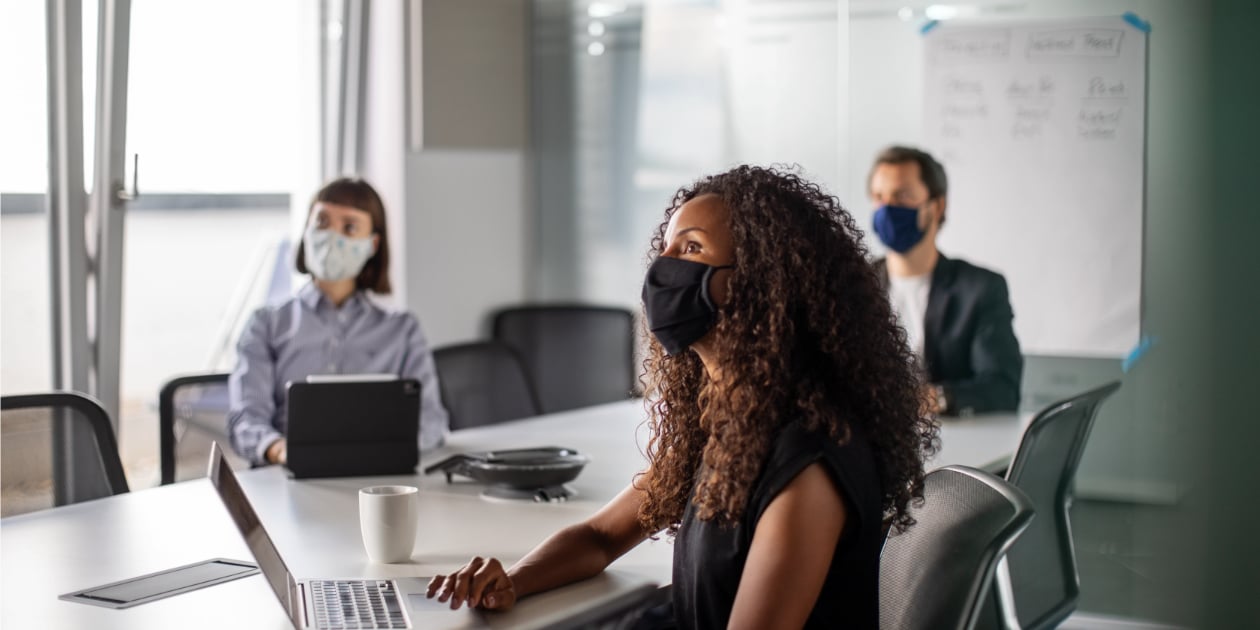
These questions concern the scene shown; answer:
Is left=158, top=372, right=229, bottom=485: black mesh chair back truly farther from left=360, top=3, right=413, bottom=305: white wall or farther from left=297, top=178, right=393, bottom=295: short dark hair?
left=360, top=3, right=413, bottom=305: white wall

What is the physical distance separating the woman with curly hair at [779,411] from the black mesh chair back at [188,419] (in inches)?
58.5

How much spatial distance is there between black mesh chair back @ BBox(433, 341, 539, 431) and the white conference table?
0.91 meters

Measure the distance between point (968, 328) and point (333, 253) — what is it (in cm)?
184

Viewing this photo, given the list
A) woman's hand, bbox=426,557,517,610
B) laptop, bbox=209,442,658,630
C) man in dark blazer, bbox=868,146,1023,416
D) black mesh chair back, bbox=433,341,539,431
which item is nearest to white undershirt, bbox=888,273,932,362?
man in dark blazer, bbox=868,146,1023,416

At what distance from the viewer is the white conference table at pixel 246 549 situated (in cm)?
177

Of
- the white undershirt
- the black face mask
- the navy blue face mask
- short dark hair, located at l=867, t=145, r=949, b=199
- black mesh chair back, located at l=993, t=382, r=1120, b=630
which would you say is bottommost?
black mesh chair back, located at l=993, t=382, r=1120, b=630

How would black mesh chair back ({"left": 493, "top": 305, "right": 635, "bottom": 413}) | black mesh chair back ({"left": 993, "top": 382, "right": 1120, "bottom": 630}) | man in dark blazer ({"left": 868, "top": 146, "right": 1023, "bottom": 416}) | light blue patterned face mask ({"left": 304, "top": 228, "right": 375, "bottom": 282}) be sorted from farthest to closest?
black mesh chair back ({"left": 493, "top": 305, "right": 635, "bottom": 413})
man in dark blazer ({"left": 868, "top": 146, "right": 1023, "bottom": 416})
light blue patterned face mask ({"left": 304, "top": 228, "right": 375, "bottom": 282})
black mesh chair back ({"left": 993, "top": 382, "right": 1120, "bottom": 630})

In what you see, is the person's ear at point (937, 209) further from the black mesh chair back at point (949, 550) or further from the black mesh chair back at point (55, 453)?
the black mesh chair back at point (55, 453)

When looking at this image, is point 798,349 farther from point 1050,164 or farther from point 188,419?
point 1050,164

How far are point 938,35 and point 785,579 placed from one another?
10.0ft

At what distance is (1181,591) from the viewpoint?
3957 mm

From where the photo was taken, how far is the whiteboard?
13.0 ft

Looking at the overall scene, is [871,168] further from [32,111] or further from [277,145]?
[32,111]

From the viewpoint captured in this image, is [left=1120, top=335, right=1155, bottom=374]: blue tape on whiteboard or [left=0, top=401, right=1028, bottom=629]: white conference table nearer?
[left=0, top=401, right=1028, bottom=629]: white conference table
